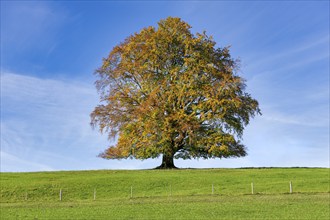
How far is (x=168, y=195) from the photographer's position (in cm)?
3647

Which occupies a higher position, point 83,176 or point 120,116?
point 120,116

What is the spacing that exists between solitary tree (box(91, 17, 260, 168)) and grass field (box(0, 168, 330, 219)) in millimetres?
5208

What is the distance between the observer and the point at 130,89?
177 feet

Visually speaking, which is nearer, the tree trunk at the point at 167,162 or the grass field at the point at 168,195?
the grass field at the point at 168,195

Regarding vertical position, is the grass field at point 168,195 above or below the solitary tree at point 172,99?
below

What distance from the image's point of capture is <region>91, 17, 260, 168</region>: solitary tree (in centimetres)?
5047

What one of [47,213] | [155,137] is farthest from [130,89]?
[47,213]

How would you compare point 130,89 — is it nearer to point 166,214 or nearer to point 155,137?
point 155,137

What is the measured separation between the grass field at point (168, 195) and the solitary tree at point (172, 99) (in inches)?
205

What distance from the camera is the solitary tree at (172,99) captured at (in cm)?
5047

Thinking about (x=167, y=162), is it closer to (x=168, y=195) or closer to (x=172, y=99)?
(x=172, y=99)

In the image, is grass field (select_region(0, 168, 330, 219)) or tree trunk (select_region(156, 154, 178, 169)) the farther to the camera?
tree trunk (select_region(156, 154, 178, 169))

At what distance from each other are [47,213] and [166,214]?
7.56m

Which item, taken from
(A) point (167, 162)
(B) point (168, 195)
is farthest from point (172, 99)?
(B) point (168, 195)
